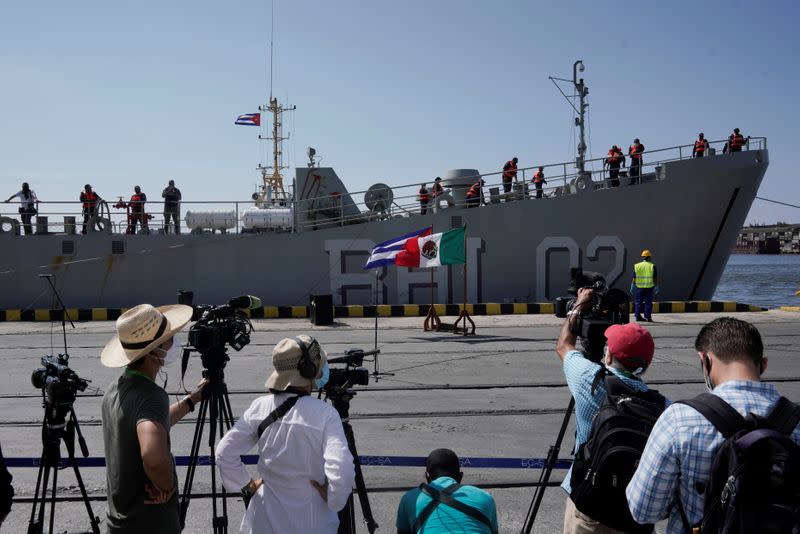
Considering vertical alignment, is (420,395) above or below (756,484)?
below

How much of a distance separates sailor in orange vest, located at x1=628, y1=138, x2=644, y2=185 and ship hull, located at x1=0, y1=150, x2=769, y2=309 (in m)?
0.50

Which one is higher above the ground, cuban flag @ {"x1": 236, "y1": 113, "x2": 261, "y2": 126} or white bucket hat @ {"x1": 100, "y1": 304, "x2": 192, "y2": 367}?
cuban flag @ {"x1": 236, "y1": 113, "x2": 261, "y2": 126}

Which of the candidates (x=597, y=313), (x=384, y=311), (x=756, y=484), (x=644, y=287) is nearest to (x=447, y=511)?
(x=756, y=484)

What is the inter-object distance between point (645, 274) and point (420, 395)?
29.3 ft

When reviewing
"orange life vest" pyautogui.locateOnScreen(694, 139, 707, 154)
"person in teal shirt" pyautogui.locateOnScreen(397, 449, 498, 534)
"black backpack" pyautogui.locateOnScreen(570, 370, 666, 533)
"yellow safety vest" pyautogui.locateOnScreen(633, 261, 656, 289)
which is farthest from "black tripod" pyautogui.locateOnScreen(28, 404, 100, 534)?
"orange life vest" pyautogui.locateOnScreen(694, 139, 707, 154)

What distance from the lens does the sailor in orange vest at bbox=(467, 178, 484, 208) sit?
20.5 metres

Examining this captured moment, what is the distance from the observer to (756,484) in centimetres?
224

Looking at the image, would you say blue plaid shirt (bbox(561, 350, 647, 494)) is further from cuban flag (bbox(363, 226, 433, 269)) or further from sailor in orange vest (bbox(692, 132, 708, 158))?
sailor in orange vest (bbox(692, 132, 708, 158))

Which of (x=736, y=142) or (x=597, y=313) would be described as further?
(x=736, y=142)

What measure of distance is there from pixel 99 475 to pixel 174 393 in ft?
11.3

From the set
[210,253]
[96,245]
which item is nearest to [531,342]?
[210,253]

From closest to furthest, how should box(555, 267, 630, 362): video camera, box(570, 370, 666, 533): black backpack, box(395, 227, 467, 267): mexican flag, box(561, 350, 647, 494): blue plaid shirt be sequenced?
box(570, 370, 666, 533): black backpack
box(561, 350, 647, 494): blue plaid shirt
box(555, 267, 630, 362): video camera
box(395, 227, 467, 267): mexican flag

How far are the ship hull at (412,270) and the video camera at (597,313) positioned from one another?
15593 millimetres

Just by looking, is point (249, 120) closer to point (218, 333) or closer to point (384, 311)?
point (384, 311)
